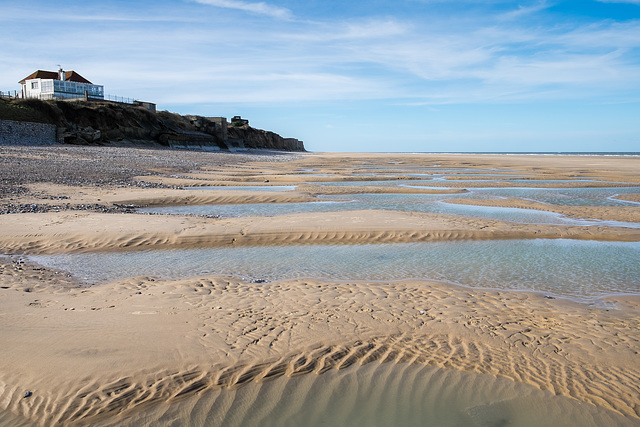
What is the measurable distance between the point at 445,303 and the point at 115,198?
11287mm

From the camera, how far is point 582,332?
15.7 feet

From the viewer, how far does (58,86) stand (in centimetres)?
5838

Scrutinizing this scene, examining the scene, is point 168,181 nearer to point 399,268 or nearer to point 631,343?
point 399,268

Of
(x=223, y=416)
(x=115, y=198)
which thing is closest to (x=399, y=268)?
(x=223, y=416)

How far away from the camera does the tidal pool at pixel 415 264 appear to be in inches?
272

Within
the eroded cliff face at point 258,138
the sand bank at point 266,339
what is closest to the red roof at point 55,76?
the eroded cliff face at point 258,138

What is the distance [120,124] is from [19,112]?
43.1 ft

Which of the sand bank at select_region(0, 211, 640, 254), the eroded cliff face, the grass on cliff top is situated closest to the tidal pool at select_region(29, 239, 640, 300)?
the sand bank at select_region(0, 211, 640, 254)

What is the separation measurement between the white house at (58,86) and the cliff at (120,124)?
8.15 meters

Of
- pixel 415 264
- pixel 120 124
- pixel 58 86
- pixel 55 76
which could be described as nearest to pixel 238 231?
pixel 415 264

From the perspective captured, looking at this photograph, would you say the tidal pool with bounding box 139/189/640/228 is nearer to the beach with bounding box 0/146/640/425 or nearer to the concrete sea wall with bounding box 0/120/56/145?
the beach with bounding box 0/146/640/425

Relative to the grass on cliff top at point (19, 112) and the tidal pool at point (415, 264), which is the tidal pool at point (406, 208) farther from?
the grass on cliff top at point (19, 112)

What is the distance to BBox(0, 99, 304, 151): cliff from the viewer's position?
133 feet

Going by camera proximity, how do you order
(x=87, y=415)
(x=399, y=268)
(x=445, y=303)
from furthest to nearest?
(x=399, y=268), (x=445, y=303), (x=87, y=415)
